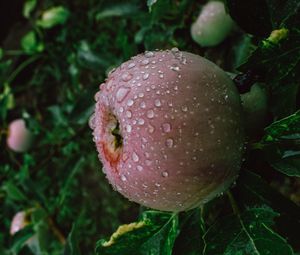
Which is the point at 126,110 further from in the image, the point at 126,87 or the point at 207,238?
the point at 207,238

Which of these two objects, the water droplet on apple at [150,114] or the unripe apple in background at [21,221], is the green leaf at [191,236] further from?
the unripe apple in background at [21,221]

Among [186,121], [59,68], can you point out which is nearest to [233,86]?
[186,121]

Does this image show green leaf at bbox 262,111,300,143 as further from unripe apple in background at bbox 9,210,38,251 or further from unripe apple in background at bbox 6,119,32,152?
unripe apple in background at bbox 6,119,32,152

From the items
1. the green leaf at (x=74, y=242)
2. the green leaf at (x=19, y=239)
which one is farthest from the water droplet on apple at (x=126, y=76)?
the green leaf at (x=19, y=239)

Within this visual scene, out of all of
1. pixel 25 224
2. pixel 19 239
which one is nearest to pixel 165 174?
pixel 19 239

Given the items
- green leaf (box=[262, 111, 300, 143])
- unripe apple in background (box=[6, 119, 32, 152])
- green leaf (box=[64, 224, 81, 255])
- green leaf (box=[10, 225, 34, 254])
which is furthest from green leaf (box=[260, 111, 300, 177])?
unripe apple in background (box=[6, 119, 32, 152])

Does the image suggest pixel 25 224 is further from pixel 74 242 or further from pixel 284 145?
pixel 284 145
